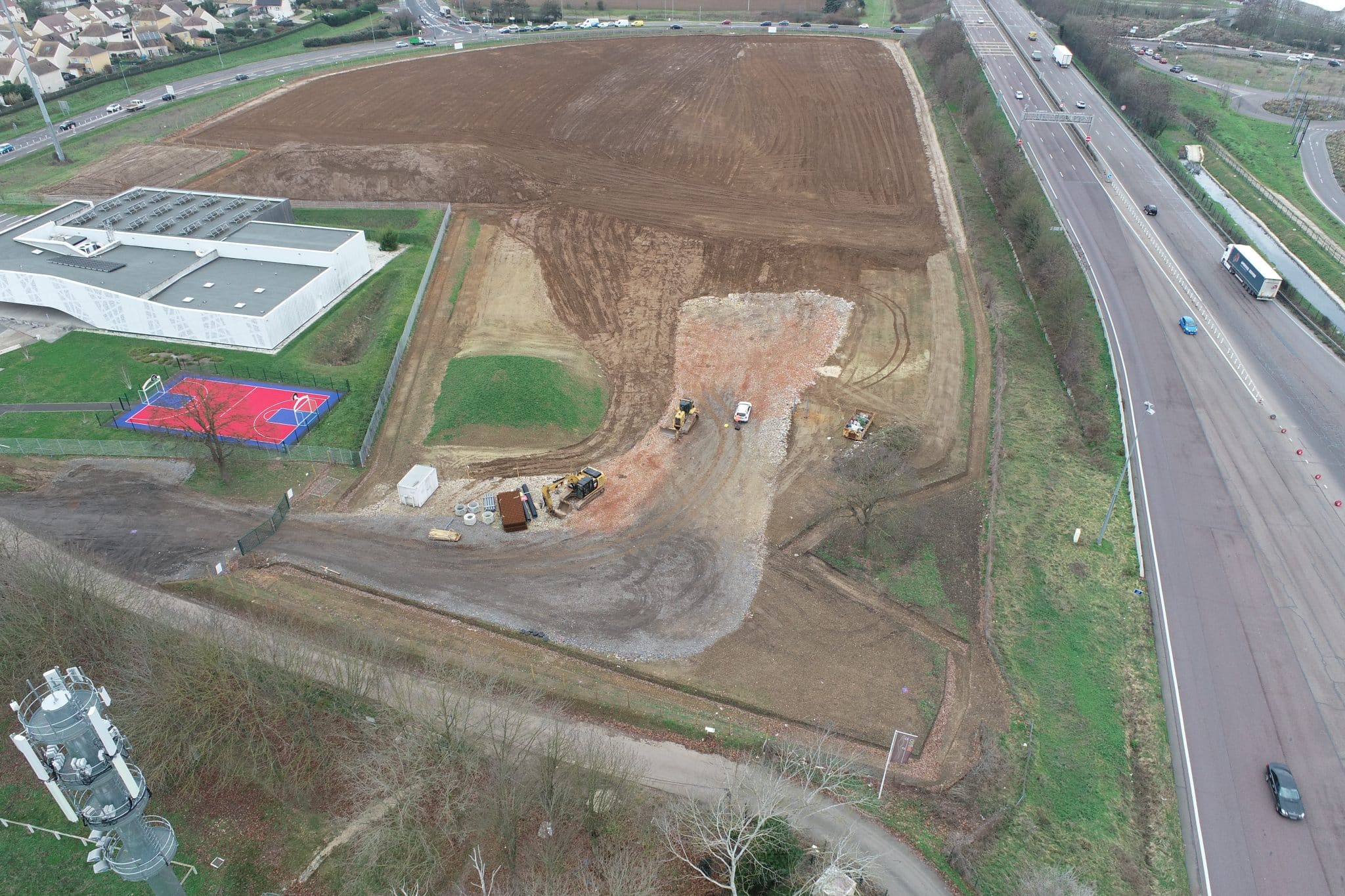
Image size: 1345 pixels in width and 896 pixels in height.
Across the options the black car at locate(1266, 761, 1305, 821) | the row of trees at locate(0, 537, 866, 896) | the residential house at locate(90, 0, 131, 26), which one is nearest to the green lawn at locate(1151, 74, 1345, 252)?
the black car at locate(1266, 761, 1305, 821)

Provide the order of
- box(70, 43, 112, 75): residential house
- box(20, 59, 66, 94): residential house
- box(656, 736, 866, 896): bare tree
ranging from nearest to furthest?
box(656, 736, 866, 896): bare tree
box(20, 59, 66, 94): residential house
box(70, 43, 112, 75): residential house

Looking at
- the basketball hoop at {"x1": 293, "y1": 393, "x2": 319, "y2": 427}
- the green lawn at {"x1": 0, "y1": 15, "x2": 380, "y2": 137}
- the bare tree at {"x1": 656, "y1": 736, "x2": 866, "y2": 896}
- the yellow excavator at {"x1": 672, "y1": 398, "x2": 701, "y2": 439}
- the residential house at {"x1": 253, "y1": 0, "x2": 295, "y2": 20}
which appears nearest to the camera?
the bare tree at {"x1": 656, "y1": 736, "x2": 866, "y2": 896}

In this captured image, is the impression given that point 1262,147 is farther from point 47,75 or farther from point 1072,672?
point 47,75

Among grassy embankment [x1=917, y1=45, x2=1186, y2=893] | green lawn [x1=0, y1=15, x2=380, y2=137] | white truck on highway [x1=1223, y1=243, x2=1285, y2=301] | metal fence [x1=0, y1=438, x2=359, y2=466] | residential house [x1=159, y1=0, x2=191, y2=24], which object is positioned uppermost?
residential house [x1=159, y1=0, x2=191, y2=24]

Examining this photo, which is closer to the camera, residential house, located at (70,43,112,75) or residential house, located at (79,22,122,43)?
residential house, located at (70,43,112,75)

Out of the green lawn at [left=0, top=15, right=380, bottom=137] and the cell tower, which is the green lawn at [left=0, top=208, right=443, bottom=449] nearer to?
the cell tower

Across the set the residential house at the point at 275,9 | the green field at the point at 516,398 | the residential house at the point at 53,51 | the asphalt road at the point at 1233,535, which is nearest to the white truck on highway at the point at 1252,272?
the asphalt road at the point at 1233,535

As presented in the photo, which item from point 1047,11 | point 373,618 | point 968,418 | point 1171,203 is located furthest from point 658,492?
point 1047,11

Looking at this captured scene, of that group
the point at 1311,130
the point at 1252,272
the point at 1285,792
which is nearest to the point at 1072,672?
the point at 1285,792
